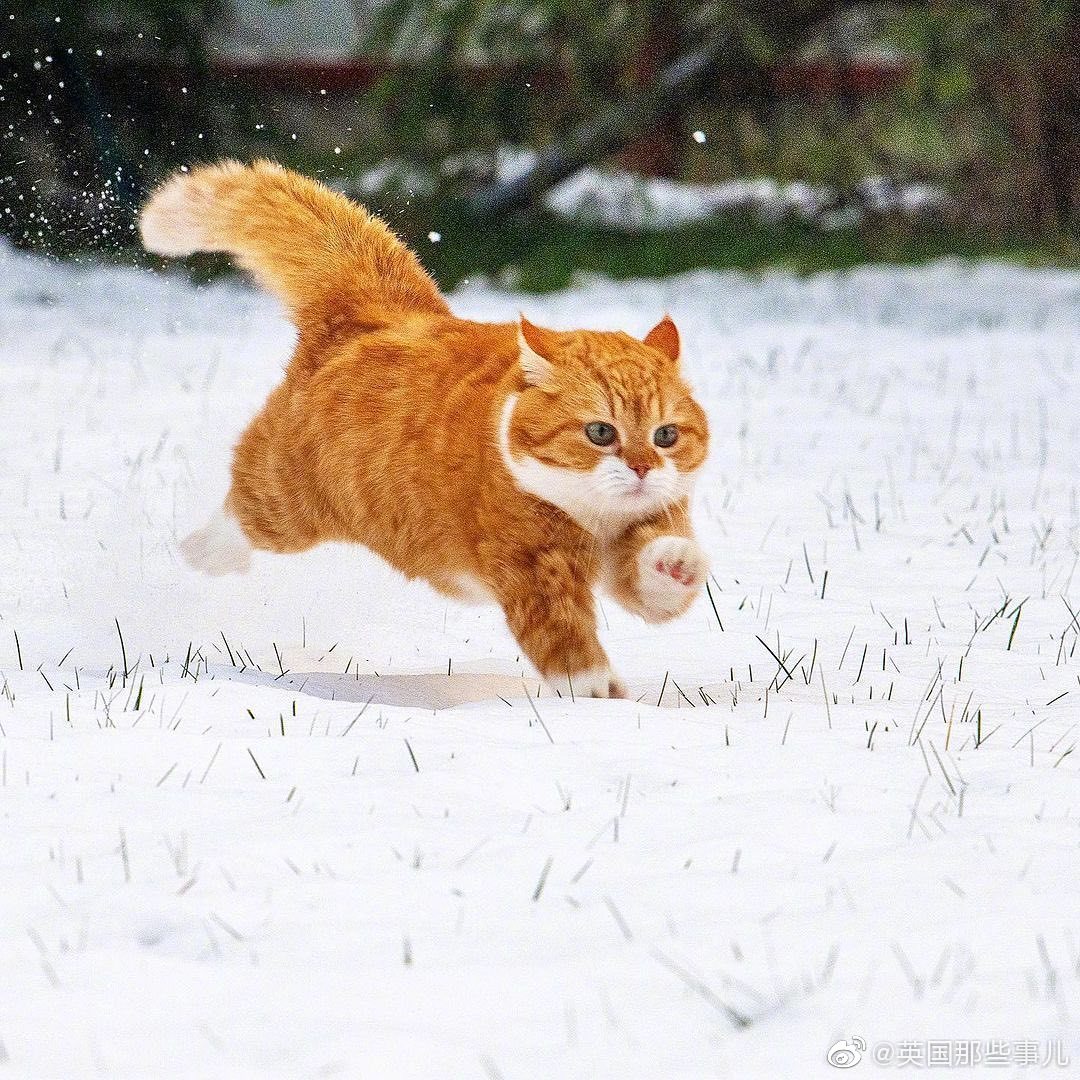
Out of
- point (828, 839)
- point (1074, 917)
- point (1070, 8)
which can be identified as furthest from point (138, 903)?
point (1070, 8)

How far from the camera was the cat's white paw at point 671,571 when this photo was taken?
354 centimetres

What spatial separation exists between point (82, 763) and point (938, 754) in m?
1.70

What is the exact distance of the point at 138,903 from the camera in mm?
2422

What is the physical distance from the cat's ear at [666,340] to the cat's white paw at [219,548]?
1494 mm

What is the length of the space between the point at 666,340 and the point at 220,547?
1666mm

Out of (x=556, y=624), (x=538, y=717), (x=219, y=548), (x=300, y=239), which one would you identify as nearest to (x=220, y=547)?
(x=219, y=548)

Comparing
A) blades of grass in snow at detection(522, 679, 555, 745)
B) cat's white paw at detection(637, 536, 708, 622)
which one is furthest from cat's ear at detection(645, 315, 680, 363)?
blades of grass in snow at detection(522, 679, 555, 745)

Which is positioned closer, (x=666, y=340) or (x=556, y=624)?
(x=556, y=624)

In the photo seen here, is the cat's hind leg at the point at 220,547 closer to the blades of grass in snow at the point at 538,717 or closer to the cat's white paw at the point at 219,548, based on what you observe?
the cat's white paw at the point at 219,548

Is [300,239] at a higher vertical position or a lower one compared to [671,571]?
higher

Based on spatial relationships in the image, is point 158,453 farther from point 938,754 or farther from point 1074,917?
point 1074,917

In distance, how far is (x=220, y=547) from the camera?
15.5ft

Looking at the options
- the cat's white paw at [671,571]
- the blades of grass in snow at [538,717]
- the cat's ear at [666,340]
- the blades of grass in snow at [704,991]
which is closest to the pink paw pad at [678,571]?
the cat's white paw at [671,571]

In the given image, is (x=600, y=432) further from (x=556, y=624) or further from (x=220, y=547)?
(x=220, y=547)
